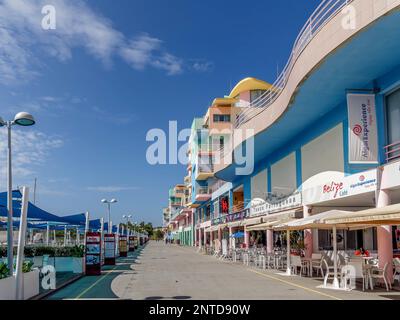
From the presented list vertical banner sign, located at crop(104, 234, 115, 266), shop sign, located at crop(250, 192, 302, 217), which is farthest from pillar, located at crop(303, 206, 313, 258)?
vertical banner sign, located at crop(104, 234, 115, 266)

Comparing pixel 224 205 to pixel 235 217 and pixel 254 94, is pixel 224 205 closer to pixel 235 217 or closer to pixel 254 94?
pixel 235 217

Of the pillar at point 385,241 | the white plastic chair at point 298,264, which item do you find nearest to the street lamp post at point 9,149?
the pillar at point 385,241

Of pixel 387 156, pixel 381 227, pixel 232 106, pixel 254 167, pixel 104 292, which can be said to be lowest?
pixel 104 292

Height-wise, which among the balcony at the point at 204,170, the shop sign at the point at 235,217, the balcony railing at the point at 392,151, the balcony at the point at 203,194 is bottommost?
the shop sign at the point at 235,217

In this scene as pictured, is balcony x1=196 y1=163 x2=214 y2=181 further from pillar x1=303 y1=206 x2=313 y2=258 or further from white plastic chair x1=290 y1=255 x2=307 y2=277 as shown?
white plastic chair x1=290 y1=255 x2=307 y2=277

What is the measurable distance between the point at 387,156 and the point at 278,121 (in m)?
8.56

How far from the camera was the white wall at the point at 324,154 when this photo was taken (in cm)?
2231

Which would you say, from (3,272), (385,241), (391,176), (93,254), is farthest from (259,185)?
(3,272)

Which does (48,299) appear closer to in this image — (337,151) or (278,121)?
(337,151)

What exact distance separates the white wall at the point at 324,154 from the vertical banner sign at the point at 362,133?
3432 mm

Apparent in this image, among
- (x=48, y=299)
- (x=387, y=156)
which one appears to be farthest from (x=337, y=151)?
(x=48, y=299)

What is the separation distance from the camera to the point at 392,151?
17.4 meters

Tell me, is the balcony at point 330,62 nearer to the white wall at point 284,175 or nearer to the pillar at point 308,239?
the white wall at point 284,175
